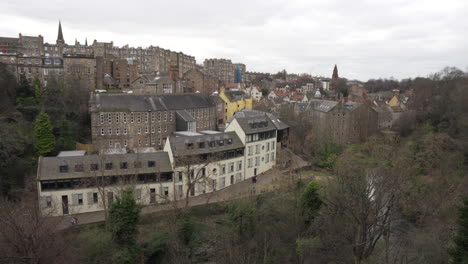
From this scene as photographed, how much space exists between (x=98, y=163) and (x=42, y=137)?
8.32m

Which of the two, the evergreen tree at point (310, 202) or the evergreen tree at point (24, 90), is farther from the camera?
the evergreen tree at point (24, 90)

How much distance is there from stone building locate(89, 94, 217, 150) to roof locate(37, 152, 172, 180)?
9.50 metres

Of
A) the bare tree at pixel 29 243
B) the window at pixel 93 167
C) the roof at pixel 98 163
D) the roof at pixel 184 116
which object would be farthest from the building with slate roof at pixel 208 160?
the bare tree at pixel 29 243

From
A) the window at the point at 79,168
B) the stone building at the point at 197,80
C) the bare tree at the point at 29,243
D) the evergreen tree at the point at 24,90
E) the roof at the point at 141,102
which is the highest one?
the stone building at the point at 197,80

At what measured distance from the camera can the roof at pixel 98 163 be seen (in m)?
24.9

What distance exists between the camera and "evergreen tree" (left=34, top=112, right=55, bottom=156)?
98.9 feet

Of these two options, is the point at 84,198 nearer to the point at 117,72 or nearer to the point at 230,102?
the point at 230,102

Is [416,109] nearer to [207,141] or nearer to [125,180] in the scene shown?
[207,141]

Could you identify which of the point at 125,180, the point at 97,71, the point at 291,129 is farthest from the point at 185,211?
the point at 97,71

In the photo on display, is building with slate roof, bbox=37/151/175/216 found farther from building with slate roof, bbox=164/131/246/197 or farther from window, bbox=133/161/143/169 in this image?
building with slate roof, bbox=164/131/246/197

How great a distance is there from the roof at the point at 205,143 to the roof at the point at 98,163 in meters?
1.40

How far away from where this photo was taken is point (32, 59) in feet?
161

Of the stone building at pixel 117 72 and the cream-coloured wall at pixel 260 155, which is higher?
the stone building at pixel 117 72

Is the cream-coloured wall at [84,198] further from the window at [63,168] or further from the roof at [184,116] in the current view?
the roof at [184,116]
